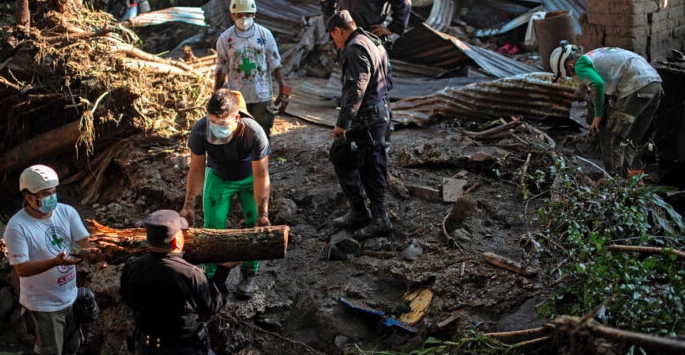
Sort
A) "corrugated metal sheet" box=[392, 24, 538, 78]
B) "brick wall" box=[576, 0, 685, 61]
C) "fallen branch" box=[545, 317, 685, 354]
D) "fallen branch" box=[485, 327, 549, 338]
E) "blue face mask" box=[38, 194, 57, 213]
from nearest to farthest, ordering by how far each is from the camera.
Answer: "fallen branch" box=[545, 317, 685, 354] → "fallen branch" box=[485, 327, 549, 338] → "blue face mask" box=[38, 194, 57, 213] → "brick wall" box=[576, 0, 685, 61] → "corrugated metal sheet" box=[392, 24, 538, 78]

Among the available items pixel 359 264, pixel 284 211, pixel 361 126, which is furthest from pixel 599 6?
pixel 359 264

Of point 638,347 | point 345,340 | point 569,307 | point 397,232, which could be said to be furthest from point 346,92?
point 638,347

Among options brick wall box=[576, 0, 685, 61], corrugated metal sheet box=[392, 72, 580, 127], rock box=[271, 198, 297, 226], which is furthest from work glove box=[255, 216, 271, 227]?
brick wall box=[576, 0, 685, 61]

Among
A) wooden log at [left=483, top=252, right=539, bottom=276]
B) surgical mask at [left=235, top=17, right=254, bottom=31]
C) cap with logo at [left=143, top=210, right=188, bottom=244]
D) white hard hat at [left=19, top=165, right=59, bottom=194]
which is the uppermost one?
surgical mask at [left=235, top=17, right=254, bottom=31]

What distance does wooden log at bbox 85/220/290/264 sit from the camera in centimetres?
468

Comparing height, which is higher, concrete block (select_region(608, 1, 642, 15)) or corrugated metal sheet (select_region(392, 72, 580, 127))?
concrete block (select_region(608, 1, 642, 15))

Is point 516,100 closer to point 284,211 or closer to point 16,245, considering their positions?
point 284,211

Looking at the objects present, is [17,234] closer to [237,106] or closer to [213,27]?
[237,106]

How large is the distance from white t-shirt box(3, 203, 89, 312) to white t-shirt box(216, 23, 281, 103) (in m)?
2.65

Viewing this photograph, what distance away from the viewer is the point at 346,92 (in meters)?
5.62

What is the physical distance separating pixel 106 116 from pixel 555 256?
204 inches

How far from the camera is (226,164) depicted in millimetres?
5137

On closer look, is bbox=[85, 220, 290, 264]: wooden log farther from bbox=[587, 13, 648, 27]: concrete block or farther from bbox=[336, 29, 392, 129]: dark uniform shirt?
bbox=[587, 13, 648, 27]: concrete block

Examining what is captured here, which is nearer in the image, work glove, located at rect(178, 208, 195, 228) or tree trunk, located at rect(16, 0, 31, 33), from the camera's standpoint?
work glove, located at rect(178, 208, 195, 228)
